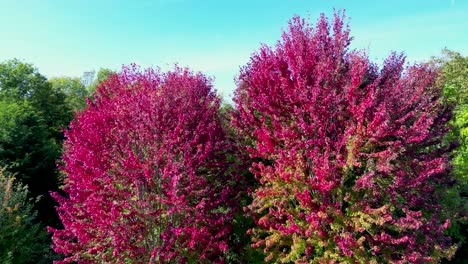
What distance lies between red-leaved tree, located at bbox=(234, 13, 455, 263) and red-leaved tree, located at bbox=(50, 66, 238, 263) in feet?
3.01

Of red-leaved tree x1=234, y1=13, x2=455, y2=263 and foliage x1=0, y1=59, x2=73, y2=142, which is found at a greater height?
foliage x1=0, y1=59, x2=73, y2=142

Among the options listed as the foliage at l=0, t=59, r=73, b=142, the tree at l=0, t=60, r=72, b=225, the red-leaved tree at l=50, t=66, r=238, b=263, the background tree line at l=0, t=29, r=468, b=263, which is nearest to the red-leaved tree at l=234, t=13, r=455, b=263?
the red-leaved tree at l=50, t=66, r=238, b=263

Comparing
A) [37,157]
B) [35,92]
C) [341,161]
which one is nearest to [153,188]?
[341,161]

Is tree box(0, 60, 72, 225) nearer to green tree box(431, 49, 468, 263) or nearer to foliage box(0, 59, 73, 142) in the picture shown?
foliage box(0, 59, 73, 142)

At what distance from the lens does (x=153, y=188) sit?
6637mm

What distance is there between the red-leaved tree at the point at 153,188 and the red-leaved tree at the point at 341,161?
3.01ft

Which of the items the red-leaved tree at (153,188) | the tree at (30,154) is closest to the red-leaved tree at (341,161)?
the red-leaved tree at (153,188)

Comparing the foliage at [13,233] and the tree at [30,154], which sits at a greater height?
the tree at [30,154]

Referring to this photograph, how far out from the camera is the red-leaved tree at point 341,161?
5848 mm

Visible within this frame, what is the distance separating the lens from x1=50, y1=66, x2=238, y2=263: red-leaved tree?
20.7 feet

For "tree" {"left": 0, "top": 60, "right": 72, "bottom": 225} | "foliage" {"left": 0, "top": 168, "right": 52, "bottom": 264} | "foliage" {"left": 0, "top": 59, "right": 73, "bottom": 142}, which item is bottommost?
"foliage" {"left": 0, "top": 168, "right": 52, "bottom": 264}

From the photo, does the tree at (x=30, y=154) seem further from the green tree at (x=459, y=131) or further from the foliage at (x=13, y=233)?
the green tree at (x=459, y=131)

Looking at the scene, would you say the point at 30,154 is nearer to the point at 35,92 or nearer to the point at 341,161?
the point at 35,92

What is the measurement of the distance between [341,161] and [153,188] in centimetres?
333
